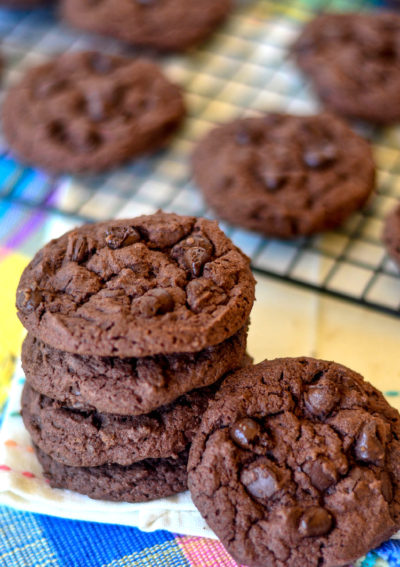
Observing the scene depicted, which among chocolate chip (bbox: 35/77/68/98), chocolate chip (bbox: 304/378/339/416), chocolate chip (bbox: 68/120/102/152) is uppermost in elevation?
chocolate chip (bbox: 35/77/68/98)

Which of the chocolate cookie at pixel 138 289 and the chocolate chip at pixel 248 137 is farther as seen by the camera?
the chocolate chip at pixel 248 137

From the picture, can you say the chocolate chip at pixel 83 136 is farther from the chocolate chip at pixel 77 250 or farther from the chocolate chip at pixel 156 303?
the chocolate chip at pixel 156 303

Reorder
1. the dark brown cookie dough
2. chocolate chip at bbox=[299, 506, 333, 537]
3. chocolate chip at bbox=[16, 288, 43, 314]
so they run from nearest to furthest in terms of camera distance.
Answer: chocolate chip at bbox=[299, 506, 333, 537] → chocolate chip at bbox=[16, 288, 43, 314] → the dark brown cookie dough

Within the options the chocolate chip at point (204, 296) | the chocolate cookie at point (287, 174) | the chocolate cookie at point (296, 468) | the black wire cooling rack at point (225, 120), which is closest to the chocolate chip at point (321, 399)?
the chocolate cookie at point (296, 468)

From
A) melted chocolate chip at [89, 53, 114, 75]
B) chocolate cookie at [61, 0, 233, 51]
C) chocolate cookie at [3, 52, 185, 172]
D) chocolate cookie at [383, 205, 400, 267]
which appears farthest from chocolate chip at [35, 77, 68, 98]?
chocolate cookie at [383, 205, 400, 267]

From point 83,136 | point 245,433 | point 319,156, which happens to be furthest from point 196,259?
point 83,136

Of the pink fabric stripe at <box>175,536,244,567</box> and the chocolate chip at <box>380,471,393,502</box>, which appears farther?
the pink fabric stripe at <box>175,536,244,567</box>

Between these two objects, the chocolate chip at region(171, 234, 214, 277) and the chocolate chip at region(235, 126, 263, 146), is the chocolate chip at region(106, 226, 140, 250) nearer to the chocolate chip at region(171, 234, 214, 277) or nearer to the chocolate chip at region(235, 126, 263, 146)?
the chocolate chip at region(171, 234, 214, 277)

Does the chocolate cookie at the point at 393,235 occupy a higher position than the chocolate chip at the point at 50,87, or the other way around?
the chocolate chip at the point at 50,87
